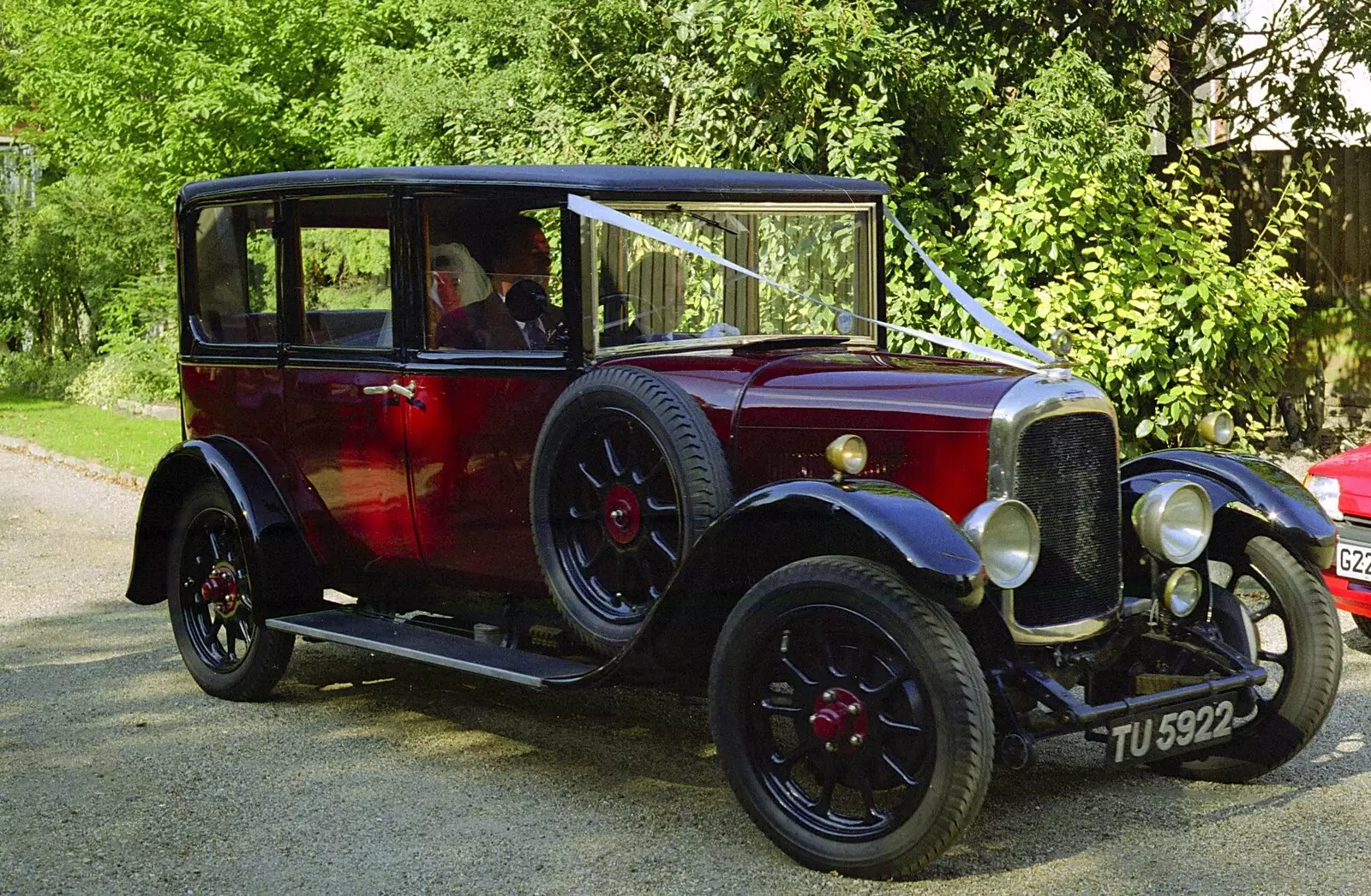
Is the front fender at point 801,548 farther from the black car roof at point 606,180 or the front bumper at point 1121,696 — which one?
the black car roof at point 606,180

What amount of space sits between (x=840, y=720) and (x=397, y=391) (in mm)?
2191

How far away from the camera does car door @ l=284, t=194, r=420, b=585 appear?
227 inches

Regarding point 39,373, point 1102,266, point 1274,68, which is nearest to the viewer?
point 1102,266

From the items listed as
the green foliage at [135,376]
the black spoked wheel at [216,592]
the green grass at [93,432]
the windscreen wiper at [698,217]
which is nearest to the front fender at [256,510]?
the black spoked wheel at [216,592]

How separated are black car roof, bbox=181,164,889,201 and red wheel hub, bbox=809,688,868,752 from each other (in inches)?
74.8

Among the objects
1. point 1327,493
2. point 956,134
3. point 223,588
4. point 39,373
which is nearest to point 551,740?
point 223,588

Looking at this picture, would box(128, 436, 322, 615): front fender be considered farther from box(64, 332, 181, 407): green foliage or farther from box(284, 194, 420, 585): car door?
box(64, 332, 181, 407): green foliage

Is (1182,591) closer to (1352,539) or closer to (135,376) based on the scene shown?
(1352,539)

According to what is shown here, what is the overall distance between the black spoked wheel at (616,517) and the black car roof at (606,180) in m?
0.87

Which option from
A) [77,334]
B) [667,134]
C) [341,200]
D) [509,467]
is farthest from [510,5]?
[77,334]

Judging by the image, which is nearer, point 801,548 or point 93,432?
point 801,548

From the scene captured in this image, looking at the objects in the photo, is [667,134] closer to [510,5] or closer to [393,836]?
[510,5]

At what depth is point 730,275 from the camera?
18.3 ft

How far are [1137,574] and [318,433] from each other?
118 inches
